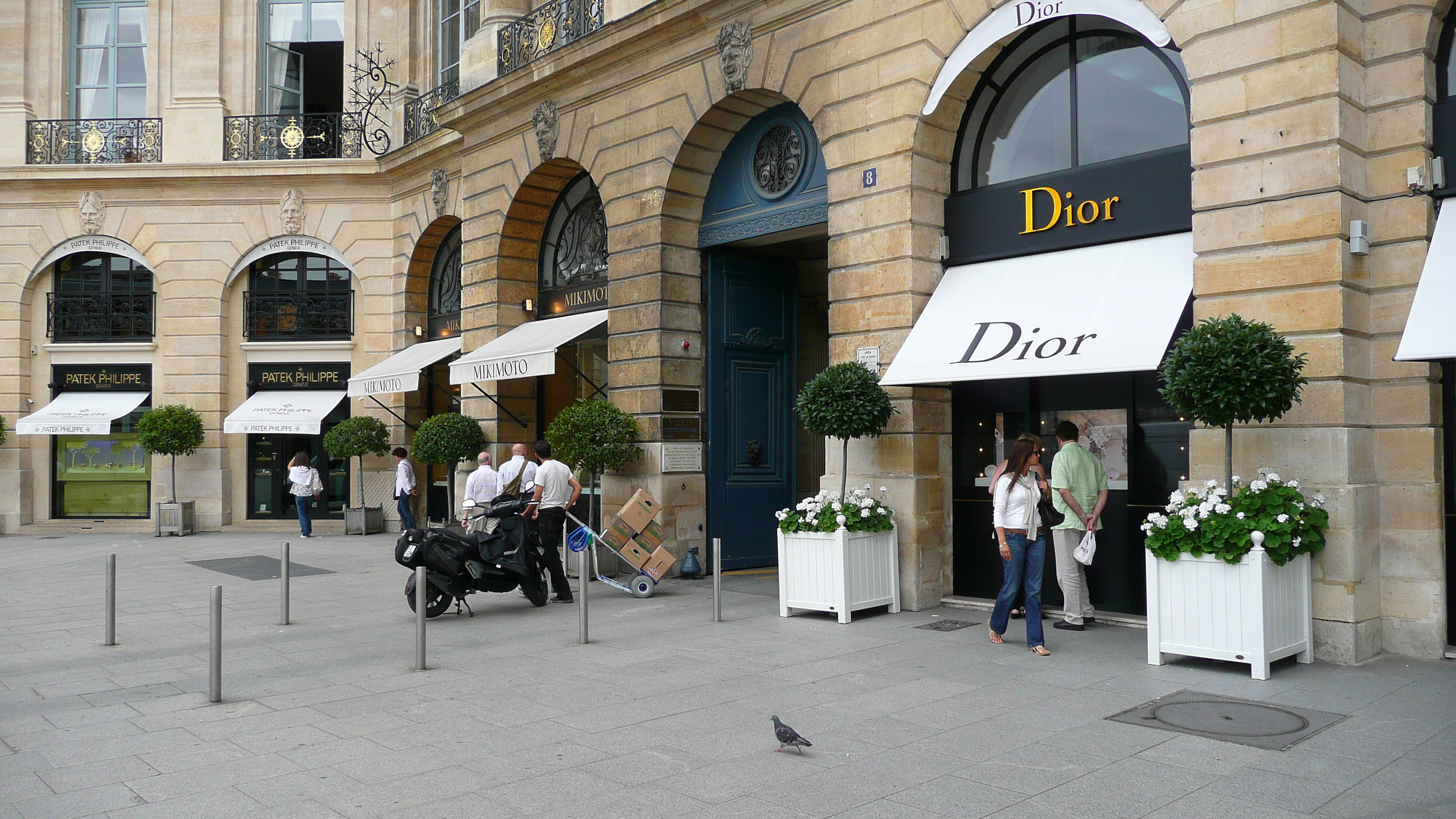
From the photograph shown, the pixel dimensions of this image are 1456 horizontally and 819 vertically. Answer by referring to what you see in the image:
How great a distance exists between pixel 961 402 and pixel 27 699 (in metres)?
8.41

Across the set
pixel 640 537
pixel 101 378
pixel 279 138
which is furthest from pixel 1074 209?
pixel 101 378

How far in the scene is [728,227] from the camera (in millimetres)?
13719

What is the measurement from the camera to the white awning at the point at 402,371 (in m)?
18.5

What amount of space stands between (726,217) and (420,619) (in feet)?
24.3

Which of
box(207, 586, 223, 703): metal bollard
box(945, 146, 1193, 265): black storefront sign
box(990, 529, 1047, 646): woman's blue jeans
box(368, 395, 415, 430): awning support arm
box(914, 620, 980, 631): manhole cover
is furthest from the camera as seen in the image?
box(368, 395, 415, 430): awning support arm

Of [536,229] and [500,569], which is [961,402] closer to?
[500,569]

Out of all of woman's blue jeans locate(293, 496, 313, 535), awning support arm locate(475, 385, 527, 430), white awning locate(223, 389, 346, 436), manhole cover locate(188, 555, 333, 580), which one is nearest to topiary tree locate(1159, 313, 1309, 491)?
manhole cover locate(188, 555, 333, 580)

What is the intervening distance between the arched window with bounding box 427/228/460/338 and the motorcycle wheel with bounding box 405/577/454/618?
1046 centimetres

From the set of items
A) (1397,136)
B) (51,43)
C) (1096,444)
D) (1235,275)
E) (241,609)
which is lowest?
(241,609)

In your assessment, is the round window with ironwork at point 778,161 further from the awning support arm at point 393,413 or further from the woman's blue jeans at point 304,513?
the woman's blue jeans at point 304,513

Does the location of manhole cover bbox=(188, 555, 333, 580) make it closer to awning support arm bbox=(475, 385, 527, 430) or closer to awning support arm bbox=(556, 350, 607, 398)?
awning support arm bbox=(475, 385, 527, 430)

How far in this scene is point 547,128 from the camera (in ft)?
51.3

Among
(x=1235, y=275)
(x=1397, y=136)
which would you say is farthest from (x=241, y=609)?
(x=1397, y=136)

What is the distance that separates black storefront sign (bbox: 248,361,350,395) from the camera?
2266 cm
